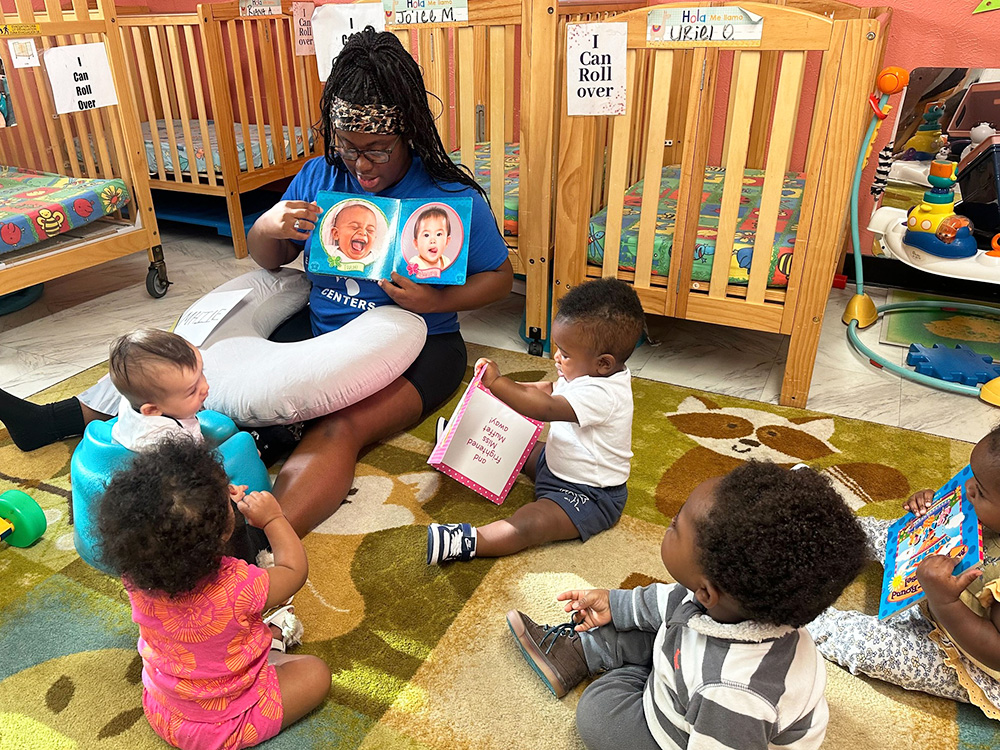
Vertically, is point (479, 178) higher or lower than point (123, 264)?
higher

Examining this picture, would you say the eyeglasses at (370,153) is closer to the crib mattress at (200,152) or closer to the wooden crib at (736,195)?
the wooden crib at (736,195)

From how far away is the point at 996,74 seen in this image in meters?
2.57

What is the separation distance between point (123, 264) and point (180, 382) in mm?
2403

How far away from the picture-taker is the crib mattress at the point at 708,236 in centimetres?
215

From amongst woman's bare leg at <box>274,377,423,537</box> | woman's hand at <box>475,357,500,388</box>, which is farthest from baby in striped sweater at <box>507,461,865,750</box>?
woman's bare leg at <box>274,377,423,537</box>

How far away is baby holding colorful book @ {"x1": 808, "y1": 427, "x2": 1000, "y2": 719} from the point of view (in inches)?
45.8

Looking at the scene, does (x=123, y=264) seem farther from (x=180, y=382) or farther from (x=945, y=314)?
(x=945, y=314)

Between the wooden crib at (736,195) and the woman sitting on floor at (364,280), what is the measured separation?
0.40 metres

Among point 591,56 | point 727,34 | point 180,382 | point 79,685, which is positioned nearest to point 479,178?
point 591,56

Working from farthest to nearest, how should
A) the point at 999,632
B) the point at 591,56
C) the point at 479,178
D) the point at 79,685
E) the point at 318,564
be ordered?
1. the point at 479,178
2. the point at 591,56
3. the point at 318,564
4. the point at 79,685
5. the point at 999,632

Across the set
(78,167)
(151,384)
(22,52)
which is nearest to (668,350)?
(151,384)

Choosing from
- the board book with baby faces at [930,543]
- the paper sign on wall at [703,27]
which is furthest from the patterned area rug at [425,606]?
the paper sign on wall at [703,27]

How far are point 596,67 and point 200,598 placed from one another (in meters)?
1.68

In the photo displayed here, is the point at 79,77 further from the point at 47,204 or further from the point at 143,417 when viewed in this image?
the point at 143,417
